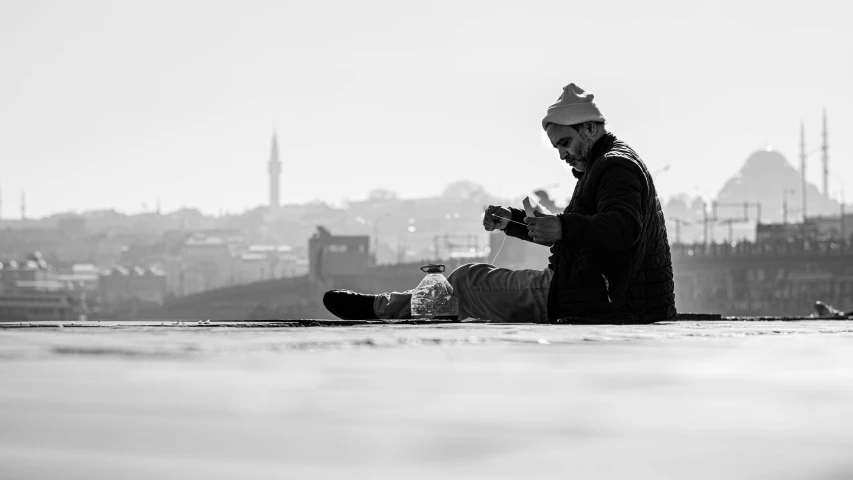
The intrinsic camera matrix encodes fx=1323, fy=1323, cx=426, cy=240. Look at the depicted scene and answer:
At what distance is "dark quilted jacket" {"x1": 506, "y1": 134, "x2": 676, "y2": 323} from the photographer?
4422 mm

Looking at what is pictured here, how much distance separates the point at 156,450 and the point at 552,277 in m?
4.04

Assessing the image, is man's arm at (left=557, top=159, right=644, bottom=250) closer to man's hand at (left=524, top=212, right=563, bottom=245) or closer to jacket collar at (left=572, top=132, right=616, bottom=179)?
man's hand at (left=524, top=212, right=563, bottom=245)

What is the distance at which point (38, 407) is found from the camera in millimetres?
1106

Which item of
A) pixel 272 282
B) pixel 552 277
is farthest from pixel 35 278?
pixel 552 277

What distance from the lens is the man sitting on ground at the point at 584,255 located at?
439 centimetres

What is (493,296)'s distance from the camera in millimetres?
5074

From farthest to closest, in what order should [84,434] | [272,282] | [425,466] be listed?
[272,282] < [84,434] < [425,466]

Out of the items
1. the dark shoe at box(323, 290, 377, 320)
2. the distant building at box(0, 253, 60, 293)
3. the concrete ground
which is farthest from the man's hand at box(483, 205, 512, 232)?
the distant building at box(0, 253, 60, 293)

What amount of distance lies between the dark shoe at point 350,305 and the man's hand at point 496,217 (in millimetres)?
551

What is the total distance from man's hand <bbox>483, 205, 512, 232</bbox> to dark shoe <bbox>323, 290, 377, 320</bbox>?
551 millimetres

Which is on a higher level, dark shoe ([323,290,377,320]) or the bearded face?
the bearded face

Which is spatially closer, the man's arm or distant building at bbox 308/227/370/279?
the man's arm

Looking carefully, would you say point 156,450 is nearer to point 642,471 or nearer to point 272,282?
point 642,471

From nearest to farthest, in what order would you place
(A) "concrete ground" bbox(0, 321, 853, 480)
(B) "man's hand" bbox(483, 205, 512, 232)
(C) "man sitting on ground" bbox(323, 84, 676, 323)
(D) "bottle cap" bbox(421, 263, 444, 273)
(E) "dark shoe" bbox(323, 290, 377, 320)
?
(A) "concrete ground" bbox(0, 321, 853, 480) → (C) "man sitting on ground" bbox(323, 84, 676, 323) → (D) "bottle cap" bbox(421, 263, 444, 273) → (B) "man's hand" bbox(483, 205, 512, 232) → (E) "dark shoe" bbox(323, 290, 377, 320)
